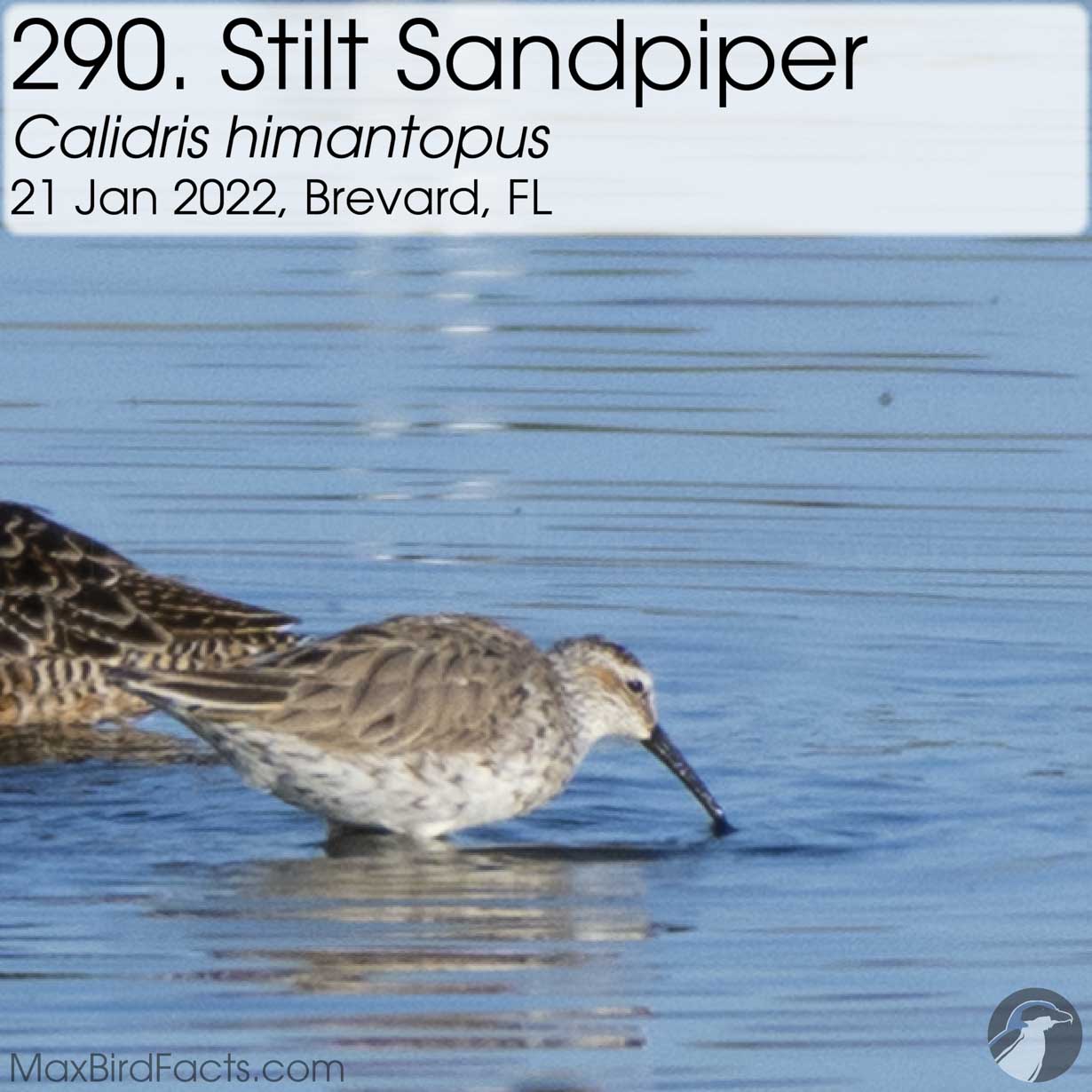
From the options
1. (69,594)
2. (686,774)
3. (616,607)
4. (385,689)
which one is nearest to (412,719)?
(385,689)

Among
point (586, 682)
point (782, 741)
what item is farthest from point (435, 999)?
point (782, 741)

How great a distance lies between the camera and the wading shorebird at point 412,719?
10305mm

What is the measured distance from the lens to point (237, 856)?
10406mm

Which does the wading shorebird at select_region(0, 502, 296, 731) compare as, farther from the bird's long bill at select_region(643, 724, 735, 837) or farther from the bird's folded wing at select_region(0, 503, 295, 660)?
the bird's long bill at select_region(643, 724, 735, 837)

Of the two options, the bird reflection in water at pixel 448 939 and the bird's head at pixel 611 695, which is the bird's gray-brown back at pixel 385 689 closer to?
the bird's head at pixel 611 695

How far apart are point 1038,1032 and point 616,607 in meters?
4.67

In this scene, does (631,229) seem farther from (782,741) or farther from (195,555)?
(782,741)

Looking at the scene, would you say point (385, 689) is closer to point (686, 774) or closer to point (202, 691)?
point (202, 691)

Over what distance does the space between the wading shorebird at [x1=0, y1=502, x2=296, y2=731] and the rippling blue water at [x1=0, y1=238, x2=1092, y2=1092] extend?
0.41m

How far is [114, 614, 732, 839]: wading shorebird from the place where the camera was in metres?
10.3

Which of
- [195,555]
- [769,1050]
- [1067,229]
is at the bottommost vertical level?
[769,1050]

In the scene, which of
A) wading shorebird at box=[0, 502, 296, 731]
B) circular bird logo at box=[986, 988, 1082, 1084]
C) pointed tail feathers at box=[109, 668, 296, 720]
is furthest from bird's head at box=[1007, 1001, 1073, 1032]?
wading shorebird at box=[0, 502, 296, 731]

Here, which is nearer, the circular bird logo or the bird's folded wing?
the circular bird logo

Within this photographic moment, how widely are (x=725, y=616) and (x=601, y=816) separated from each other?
2.25m
